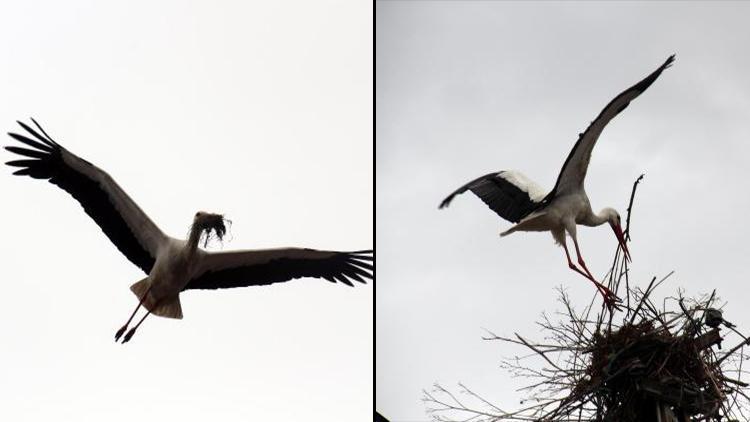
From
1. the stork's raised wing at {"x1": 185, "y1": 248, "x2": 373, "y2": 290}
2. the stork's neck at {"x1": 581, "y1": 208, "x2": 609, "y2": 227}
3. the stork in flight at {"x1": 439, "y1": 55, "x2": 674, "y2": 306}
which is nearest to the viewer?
the stork in flight at {"x1": 439, "y1": 55, "x2": 674, "y2": 306}

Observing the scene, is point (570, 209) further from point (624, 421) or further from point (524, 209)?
point (624, 421)

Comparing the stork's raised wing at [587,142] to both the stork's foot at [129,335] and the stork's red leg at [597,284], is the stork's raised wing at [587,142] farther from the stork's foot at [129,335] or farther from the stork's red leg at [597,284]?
the stork's foot at [129,335]

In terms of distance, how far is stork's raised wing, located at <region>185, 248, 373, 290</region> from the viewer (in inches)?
345

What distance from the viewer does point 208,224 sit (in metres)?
8.27

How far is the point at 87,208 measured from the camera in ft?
27.7

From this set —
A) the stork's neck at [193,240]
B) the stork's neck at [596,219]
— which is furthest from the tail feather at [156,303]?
the stork's neck at [596,219]

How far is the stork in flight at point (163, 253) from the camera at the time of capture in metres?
8.21

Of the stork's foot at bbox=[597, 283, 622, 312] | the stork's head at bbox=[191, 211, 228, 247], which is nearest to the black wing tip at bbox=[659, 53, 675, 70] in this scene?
the stork's foot at bbox=[597, 283, 622, 312]

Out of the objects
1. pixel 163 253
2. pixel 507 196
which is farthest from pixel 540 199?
pixel 163 253

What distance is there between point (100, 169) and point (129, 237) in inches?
28.0

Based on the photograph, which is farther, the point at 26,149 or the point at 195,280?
the point at 195,280

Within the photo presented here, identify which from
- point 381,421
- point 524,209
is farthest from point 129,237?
point 524,209

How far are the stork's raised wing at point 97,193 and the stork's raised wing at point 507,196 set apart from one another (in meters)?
2.81

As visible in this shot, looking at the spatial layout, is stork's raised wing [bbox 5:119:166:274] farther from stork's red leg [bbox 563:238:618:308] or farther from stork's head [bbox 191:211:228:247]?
stork's red leg [bbox 563:238:618:308]
